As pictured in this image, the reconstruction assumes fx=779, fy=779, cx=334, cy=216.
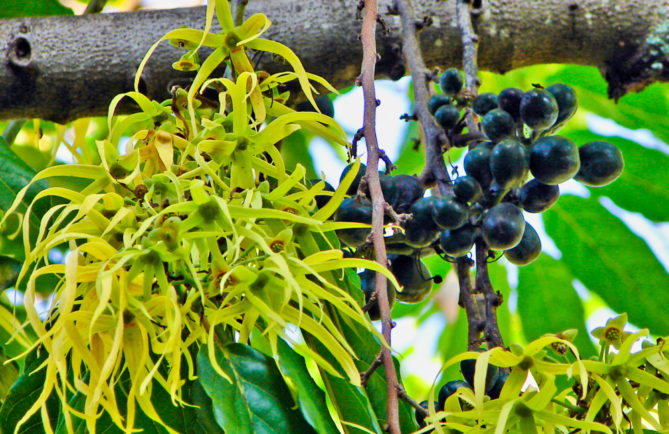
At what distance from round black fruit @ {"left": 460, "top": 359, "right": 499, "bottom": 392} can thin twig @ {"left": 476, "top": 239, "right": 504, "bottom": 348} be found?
1.5 inches

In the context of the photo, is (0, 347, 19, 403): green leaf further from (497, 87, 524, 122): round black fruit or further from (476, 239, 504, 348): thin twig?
(497, 87, 524, 122): round black fruit

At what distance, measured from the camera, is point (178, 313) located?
833mm

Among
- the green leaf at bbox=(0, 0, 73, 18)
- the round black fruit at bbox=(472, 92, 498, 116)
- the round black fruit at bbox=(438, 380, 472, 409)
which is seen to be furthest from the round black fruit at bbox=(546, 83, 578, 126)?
the green leaf at bbox=(0, 0, 73, 18)

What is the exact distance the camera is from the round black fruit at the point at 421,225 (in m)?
1.28

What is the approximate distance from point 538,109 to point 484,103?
0.14 m

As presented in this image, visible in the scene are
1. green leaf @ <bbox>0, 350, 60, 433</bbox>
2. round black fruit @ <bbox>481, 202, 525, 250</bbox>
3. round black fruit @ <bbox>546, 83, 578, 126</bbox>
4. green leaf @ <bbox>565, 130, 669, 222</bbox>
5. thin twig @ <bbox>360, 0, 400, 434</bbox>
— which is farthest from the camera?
green leaf @ <bbox>565, 130, 669, 222</bbox>

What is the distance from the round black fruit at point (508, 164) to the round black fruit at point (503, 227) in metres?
0.05

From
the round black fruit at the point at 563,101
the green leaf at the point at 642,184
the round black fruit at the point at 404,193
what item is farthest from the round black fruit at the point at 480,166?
the green leaf at the point at 642,184

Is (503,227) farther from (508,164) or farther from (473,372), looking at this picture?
(473,372)

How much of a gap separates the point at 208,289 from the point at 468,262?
20.5 inches

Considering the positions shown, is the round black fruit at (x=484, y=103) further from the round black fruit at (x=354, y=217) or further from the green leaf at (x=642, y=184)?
the green leaf at (x=642, y=184)

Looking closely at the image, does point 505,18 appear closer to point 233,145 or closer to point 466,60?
point 466,60

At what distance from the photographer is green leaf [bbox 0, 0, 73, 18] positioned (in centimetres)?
197

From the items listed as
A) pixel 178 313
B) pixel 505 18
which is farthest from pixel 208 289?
pixel 505 18
